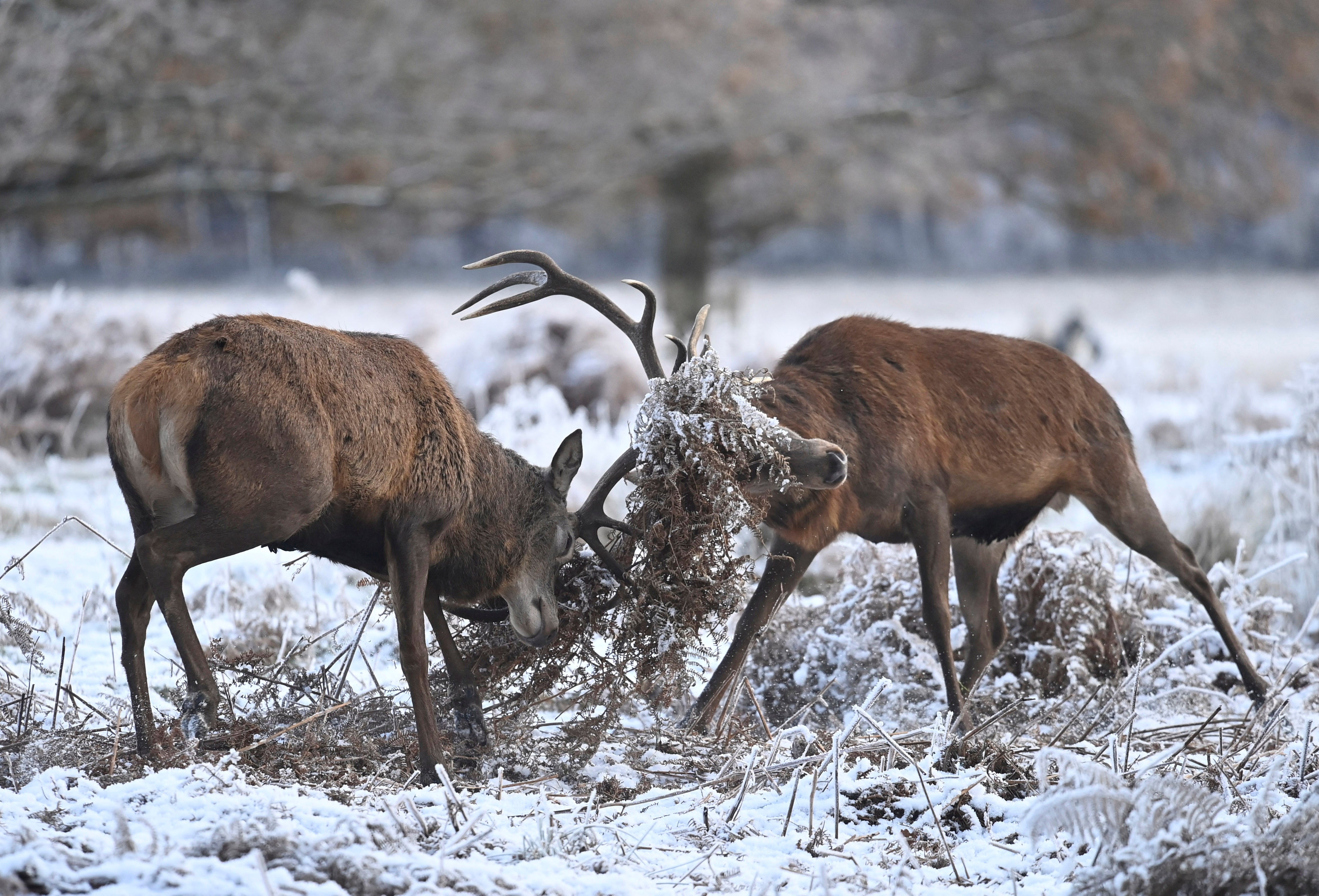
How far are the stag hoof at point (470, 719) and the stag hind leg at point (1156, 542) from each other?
9.38 ft

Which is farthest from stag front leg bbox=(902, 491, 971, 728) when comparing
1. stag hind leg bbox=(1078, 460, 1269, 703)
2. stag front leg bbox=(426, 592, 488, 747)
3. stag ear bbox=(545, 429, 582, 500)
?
stag front leg bbox=(426, 592, 488, 747)

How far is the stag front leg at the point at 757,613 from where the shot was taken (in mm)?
5391

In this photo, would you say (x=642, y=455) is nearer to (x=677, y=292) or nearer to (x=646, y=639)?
(x=646, y=639)

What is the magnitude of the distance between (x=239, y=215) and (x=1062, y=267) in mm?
20690

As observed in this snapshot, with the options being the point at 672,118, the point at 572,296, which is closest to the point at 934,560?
the point at 572,296

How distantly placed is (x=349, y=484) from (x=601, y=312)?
127 centimetres

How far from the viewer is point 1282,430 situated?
7.68m

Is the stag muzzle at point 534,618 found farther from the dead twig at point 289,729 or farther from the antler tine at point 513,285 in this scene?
the antler tine at point 513,285

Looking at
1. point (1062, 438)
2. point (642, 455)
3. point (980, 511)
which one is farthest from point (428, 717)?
point (1062, 438)

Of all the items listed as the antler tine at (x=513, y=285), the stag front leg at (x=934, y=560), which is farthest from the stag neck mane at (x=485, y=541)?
the stag front leg at (x=934, y=560)

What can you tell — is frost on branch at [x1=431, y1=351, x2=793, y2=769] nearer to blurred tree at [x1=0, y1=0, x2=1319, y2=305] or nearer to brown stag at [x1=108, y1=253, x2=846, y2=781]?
brown stag at [x1=108, y1=253, x2=846, y2=781]

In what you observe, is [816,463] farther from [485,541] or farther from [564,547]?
[485,541]

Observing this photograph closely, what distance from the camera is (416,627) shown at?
15.0 ft

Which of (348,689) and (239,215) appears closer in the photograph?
(348,689)
